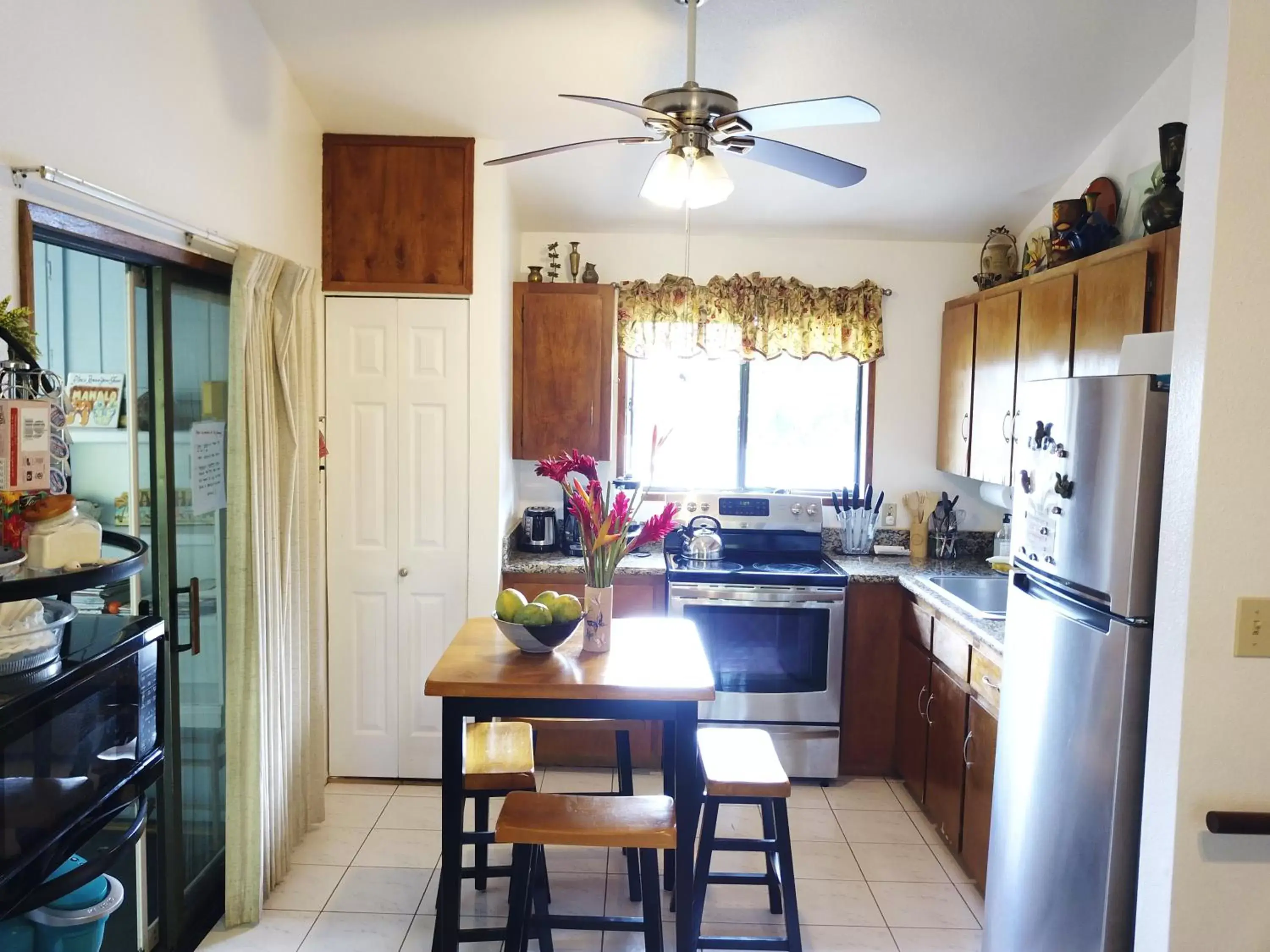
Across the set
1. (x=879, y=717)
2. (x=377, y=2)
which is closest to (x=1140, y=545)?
(x=879, y=717)

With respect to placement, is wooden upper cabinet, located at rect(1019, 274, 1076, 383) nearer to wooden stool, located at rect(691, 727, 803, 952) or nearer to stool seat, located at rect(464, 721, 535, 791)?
wooden stool, located at rect(691, 727, 803, 952)

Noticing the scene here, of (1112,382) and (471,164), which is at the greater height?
(471,164)

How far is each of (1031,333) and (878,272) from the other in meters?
1.12

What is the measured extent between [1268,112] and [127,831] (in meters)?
2.44

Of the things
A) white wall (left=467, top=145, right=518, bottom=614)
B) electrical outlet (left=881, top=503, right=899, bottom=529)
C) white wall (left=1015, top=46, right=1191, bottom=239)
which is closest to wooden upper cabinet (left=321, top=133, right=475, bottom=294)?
white wall (left=467, top=145, right=518, bottom=614)

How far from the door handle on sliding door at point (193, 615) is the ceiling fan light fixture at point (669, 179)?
1.65m

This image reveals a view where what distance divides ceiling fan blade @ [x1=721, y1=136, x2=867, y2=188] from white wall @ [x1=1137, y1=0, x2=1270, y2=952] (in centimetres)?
78

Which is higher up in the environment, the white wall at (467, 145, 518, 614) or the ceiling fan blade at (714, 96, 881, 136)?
the ceiling fan blade at (714, 96, 881, 136)

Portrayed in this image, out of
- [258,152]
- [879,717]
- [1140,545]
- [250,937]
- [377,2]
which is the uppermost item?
[377,2]

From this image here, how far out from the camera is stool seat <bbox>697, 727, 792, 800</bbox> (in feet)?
7.58

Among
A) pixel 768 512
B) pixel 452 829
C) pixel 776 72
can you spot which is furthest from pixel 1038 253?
pixel 452 829

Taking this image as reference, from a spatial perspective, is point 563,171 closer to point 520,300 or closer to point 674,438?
point 520,300

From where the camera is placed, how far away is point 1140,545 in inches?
72.1

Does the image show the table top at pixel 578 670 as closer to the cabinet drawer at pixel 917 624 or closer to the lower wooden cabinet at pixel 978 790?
the lower wooden cabinet at pixel 978 790
